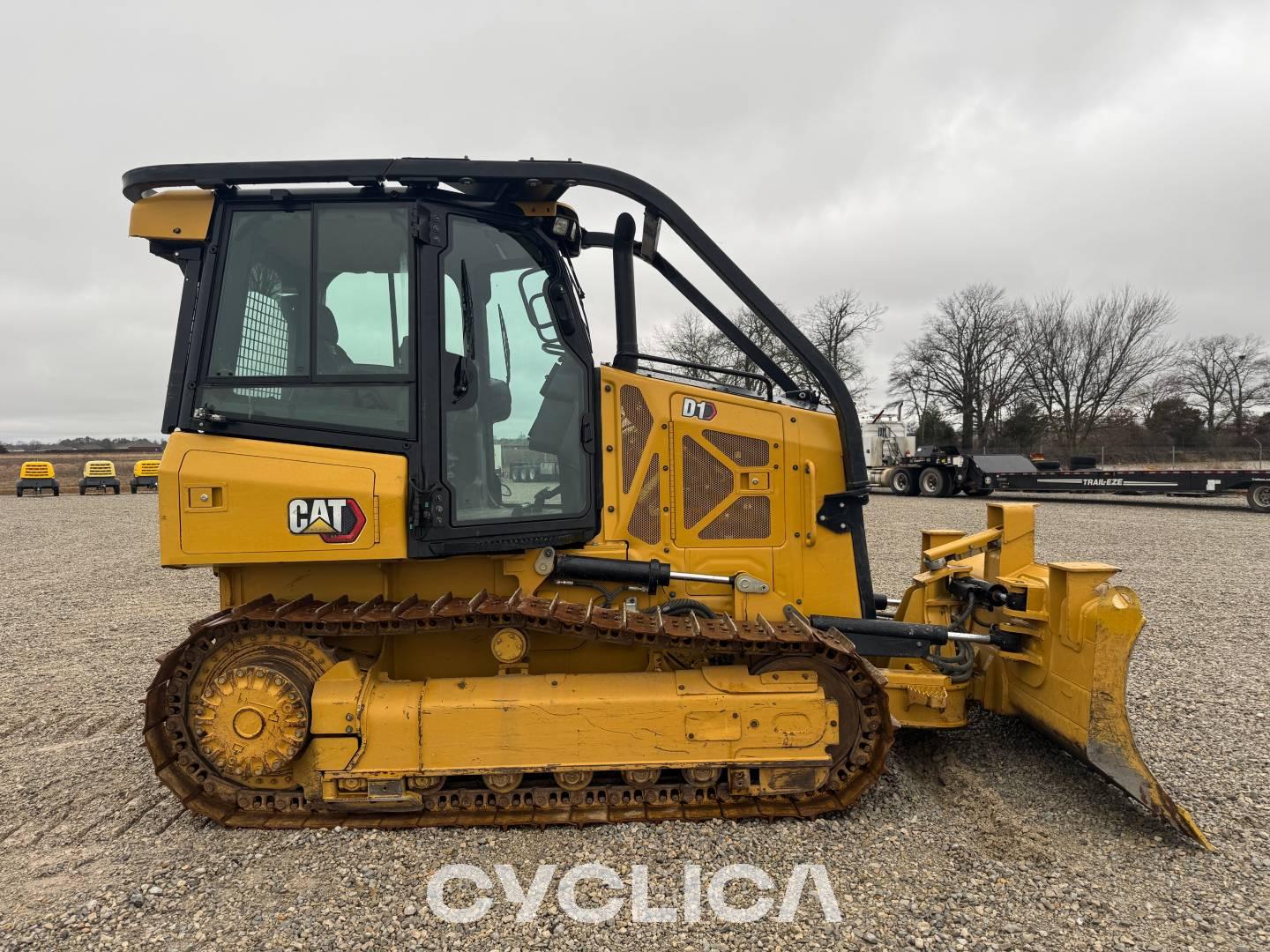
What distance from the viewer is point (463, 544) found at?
334 centimetres

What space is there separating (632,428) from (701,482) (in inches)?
19.2

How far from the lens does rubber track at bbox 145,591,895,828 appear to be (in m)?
3.17

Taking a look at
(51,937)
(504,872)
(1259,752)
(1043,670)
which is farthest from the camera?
(1259,752)

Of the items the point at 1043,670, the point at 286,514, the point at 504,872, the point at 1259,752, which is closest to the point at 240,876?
the point at 504,872

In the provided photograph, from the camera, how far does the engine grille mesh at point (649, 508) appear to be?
3.76 metres

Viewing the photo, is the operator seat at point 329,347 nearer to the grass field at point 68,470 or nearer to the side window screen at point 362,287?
the side window screen at point 362,287

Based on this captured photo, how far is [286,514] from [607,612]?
1566mm

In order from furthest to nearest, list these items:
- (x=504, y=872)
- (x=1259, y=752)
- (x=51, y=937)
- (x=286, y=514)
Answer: (x=1259, y=752) < (x=286, y=514) < (x=504, y=872) < (x=51, y=937)

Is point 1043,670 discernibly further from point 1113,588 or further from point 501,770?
point 501,770

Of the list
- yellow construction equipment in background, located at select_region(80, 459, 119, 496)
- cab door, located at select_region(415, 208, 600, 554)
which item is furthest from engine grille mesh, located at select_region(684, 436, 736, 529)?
yellow construction equipment in background, located at select_region(80, 459, 119, 496)

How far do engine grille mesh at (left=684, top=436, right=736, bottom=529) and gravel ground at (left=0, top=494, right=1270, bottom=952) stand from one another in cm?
156

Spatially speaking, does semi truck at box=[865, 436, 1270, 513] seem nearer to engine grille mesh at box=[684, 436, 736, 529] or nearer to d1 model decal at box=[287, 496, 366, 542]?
engine grille mesh at box=[684, 436, 736, 529]

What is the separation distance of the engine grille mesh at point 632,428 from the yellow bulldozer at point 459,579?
0.04 m

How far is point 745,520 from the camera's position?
12.5 ft
